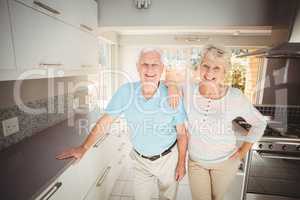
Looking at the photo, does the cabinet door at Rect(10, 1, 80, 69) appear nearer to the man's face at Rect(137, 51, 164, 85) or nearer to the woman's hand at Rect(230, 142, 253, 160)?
the man's face at Rect(137, 51, 164, 85)

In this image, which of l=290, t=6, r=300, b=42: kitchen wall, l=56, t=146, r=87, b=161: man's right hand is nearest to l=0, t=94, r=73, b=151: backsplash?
l=56, t=146, r=87, b=161: man's right hand

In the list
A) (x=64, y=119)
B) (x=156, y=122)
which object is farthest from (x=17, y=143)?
(x=156, y=122)

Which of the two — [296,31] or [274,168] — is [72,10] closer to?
[296,31]

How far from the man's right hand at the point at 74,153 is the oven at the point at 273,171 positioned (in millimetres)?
1236

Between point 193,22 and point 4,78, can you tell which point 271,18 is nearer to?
point 193,22

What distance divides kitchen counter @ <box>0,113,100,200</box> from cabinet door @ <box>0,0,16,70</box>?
0.52m

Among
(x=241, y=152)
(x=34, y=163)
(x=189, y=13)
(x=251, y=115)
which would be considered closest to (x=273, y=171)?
(x=241, y=152)

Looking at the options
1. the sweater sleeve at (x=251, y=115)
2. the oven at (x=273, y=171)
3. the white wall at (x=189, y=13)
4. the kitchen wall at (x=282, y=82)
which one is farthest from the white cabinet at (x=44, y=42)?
the kitchen wall at (x=282, y=82)

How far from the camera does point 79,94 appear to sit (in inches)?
86.0

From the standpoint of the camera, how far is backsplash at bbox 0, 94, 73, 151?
3.96 ft

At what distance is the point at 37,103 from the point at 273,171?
1905 millimetres

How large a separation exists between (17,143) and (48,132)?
26cm

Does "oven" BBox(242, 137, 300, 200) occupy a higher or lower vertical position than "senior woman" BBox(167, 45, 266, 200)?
lower

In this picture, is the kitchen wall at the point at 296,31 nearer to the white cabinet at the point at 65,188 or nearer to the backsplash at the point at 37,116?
the white cabinet at the point at 65,188
